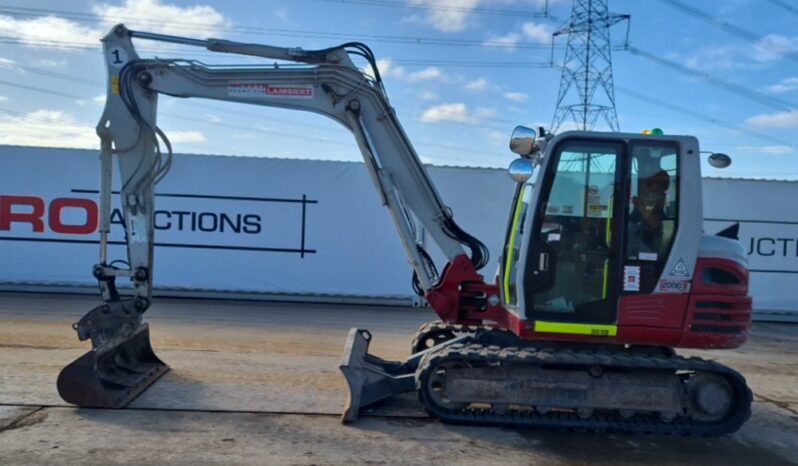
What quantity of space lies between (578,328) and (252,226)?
9.54 m

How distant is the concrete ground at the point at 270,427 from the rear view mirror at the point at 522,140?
8.60 ft

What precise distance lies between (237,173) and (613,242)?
397 inches

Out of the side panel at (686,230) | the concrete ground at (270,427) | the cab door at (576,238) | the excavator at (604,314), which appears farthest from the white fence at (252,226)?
the side panel at (686,230)

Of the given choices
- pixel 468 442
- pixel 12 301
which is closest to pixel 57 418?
pixel 468 442

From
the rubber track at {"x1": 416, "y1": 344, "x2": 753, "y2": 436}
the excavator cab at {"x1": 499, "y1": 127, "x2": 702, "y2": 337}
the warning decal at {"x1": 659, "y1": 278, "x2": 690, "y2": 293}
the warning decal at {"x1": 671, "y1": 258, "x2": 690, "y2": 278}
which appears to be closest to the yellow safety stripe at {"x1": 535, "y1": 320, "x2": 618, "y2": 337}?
the excavator cab at {"x1": 499, "y1": 127, "x2": 702, "y2": 337}

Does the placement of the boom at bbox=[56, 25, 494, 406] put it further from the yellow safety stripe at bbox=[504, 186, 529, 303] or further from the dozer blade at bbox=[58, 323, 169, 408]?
the yellow safety stripe at bbox=[504, 186, 529, 303]

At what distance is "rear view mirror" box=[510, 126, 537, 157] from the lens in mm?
5930

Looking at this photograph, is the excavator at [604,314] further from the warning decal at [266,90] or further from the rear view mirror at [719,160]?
the warning decal at [266,90]

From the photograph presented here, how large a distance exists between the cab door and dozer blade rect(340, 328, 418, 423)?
148 cm

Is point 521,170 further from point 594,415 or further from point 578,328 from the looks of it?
point 594,415

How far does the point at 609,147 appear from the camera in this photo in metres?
5.63

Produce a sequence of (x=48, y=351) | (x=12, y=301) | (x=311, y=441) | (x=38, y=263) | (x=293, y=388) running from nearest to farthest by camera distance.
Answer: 1. (x=311, y=441)
2. (x=293, y=388)
3. (x=48, y=351)
4. (x=12, y=301)
5. (x=38, y=263)

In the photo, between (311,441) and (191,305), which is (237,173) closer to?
(191,305)

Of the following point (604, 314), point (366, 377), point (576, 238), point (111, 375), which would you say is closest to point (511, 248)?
point (576, 238)
